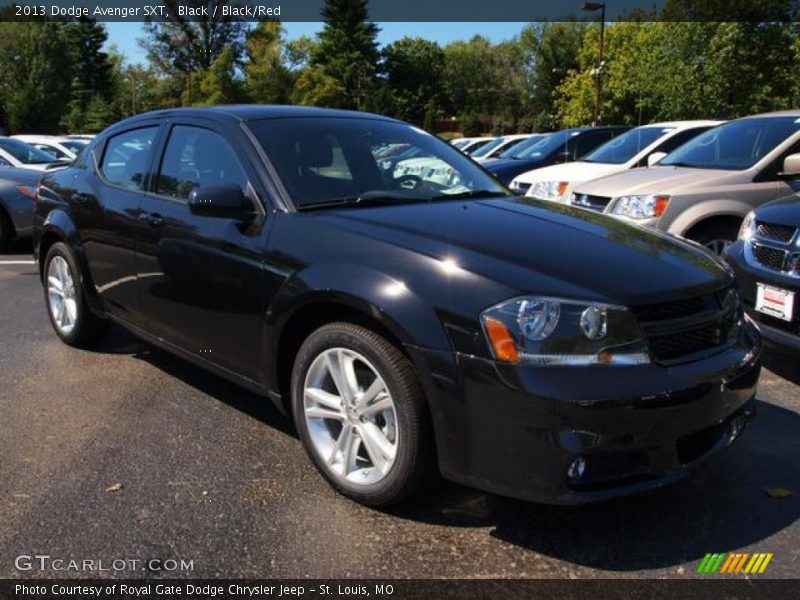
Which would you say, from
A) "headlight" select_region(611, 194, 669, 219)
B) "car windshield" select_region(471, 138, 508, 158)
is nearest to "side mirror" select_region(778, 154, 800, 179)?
"headlight" select_region(611, 194, 669, 219)

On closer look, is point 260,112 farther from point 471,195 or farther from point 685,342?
point 685,342

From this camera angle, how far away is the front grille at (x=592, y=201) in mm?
7367

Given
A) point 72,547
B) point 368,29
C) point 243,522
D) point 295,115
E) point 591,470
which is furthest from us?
point 368,29

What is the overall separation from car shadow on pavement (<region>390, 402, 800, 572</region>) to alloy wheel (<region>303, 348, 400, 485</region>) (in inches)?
10.2

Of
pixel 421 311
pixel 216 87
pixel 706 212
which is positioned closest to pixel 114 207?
pixel 421 311

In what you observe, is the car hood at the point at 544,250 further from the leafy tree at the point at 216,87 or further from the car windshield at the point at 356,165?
the leafy tree at the point at 216,87

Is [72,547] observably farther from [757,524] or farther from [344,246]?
[757,524]

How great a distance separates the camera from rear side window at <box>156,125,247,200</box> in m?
3.77

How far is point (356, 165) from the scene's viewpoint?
3867 mm

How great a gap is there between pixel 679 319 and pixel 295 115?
7.53 ft

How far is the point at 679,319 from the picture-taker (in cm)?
284

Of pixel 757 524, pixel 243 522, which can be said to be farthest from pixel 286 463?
pixel 757 524

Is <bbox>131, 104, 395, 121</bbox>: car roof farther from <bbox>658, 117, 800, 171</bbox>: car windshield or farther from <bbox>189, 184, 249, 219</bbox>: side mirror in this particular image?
<bbox>658, 117, 800, 171</bbox>: car windshield

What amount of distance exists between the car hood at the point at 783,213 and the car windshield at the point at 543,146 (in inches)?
295
